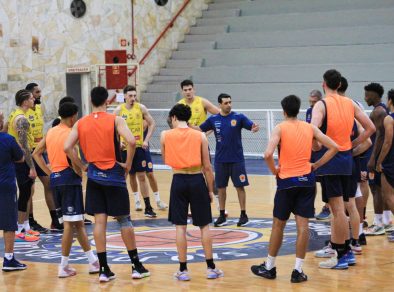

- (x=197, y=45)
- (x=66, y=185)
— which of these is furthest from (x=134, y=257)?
(x=197, y=45)

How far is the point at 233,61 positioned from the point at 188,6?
3.28 meters

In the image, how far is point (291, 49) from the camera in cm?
2567

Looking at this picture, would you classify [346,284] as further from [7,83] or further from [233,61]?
[233,61]

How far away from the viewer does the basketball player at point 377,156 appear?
10336mm

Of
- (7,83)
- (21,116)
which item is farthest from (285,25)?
(21,116)

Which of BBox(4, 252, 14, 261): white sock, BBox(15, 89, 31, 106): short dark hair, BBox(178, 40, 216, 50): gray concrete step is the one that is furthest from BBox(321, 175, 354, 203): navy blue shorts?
BBox(178, 40, 216, 50): gray concrete step

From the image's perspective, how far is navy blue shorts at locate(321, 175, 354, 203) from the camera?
9.04m

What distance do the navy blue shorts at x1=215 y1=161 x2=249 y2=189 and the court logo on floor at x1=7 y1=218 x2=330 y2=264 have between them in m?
0.59

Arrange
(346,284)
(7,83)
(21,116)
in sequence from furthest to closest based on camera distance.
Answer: (7,83) < (21,116) < (346,284)

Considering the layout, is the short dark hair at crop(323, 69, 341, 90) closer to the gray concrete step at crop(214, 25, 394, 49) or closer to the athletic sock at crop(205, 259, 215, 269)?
the athletic sock at crop(205, 259, 215, 269)

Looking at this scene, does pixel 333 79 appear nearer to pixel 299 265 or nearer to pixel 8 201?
pixel 299 265

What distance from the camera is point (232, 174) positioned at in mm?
12102

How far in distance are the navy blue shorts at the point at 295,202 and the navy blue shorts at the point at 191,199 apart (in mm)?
736

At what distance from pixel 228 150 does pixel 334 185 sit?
10.5 ft
